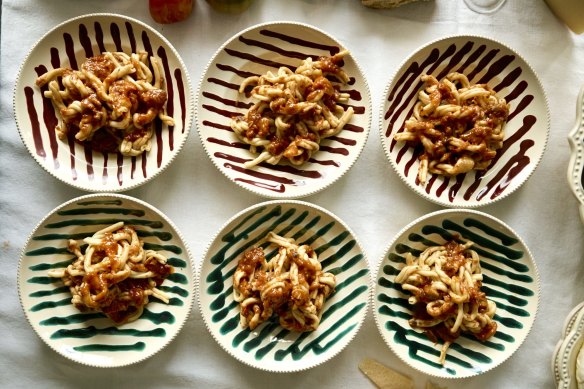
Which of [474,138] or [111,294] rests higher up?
Answer: [474,138]

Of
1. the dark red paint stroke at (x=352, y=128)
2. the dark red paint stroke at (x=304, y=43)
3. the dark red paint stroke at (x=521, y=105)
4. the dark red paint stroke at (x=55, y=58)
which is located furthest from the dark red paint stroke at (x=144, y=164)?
the dark red paint stroke at (x=521, y=105)

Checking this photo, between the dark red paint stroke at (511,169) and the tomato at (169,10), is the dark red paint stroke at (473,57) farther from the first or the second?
the tomato at (169,10)

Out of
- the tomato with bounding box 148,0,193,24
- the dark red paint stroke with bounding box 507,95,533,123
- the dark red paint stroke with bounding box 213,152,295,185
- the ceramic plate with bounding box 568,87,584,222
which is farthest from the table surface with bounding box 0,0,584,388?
the ceramic plate with bounding box 568,87,584,222

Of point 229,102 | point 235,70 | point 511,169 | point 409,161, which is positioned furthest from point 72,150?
point 511,169

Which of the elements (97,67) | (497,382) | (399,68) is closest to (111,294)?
(97,67)

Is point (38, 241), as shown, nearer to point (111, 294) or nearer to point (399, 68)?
point (111, 294)
